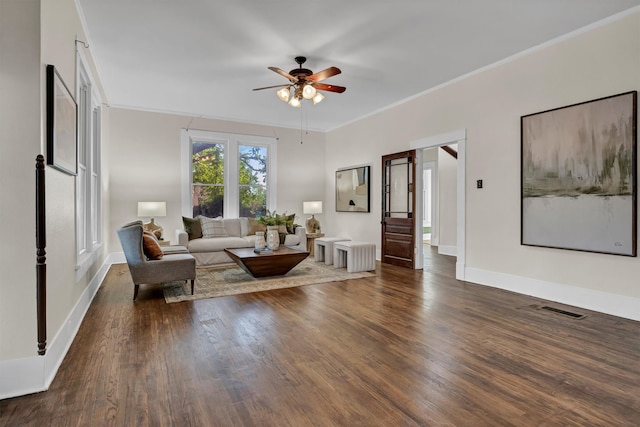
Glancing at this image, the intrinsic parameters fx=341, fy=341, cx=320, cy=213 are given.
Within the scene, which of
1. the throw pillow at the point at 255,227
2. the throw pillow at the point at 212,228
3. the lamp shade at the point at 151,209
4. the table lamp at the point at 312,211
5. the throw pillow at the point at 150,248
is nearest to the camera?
the throw pillow at the point at 150,248

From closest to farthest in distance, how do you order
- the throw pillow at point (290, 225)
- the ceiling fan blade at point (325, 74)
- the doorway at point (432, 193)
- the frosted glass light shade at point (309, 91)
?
1. the ceiling fan blade at point (325, 74)
2. the frosted glass light shade at point (309, 91)
3. the throw pillow at point (290, 225)
4. the doorway at point (432, 193)

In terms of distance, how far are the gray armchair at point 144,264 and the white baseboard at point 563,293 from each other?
387 centimetres

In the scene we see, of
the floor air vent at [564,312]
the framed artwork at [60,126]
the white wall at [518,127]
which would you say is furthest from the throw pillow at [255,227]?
the floor air vent at [564,312]

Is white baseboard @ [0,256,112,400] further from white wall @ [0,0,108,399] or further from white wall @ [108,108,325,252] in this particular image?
white wall @ [108,108,325,252]

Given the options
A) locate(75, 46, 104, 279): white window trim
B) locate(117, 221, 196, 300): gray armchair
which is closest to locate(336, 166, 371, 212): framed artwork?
locate(117, 221, 196, 300): gray armchair

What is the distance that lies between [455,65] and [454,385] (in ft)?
13.2

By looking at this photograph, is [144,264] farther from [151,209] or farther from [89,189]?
[151,209]

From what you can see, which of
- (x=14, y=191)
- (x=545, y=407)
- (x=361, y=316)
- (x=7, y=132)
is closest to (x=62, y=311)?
(x=14, y=191)

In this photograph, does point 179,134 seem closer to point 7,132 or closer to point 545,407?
point 7,132

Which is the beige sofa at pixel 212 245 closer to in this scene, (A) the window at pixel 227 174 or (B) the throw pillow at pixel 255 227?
(B) the throw pillow at pixel 255 227

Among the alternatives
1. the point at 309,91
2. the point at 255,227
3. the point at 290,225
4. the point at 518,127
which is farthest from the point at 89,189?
the point at 518,127

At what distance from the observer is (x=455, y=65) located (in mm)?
4535

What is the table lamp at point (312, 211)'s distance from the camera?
774cm

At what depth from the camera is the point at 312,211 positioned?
7.83 meters
